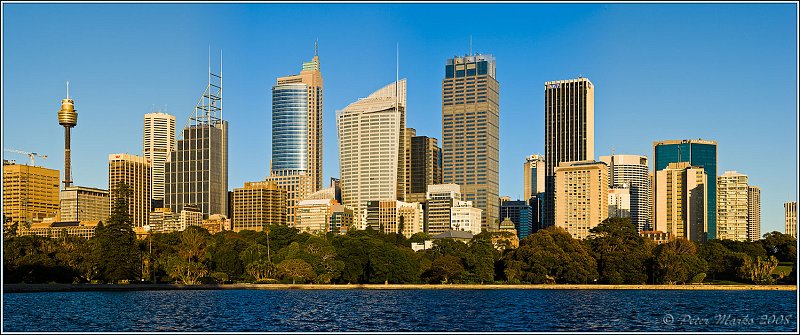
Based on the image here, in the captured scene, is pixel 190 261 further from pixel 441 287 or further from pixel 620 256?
pixel 620 256

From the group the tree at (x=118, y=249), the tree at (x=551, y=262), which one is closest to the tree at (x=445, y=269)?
the tree at (x=551, y=262)

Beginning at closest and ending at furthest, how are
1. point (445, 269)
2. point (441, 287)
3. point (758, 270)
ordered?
point (441, 287) < point (445, 269) < point (758, 270)

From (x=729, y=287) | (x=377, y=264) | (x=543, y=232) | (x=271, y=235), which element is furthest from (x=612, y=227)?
(x=271, y=235)

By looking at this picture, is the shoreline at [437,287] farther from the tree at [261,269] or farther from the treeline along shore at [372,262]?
the tree at [261,269]

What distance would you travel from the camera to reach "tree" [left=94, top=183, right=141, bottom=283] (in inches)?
5591

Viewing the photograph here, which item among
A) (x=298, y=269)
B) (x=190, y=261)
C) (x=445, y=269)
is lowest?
(x=445, y=269)

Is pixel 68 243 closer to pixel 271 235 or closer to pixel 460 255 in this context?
pixel 271 235

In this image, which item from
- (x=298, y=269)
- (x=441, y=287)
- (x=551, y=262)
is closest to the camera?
(x=298, y=269)

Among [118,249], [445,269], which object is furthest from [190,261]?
[445,269]

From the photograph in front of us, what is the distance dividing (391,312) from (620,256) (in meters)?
71.9

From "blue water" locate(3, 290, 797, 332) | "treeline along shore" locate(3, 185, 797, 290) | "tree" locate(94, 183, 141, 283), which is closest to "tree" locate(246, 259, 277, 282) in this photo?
"treeline along shore" locate(3, 185, 797, 290)

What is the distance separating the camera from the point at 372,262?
488 feet

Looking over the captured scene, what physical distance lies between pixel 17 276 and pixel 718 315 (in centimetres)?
9174

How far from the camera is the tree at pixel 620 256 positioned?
495 ft
